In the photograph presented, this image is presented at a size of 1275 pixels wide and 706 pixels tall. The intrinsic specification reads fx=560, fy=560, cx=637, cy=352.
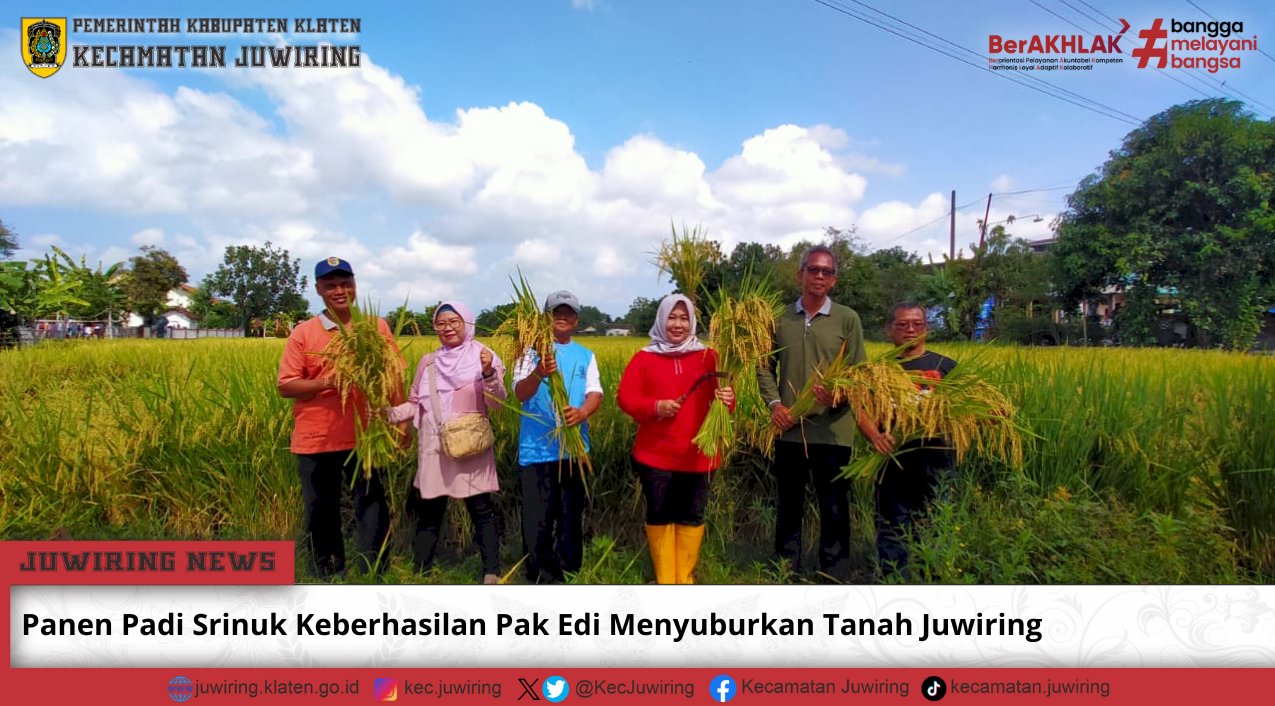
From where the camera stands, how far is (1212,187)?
14508 millimetres

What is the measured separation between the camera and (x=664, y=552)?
2.87 meters

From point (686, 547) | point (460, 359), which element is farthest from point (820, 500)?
point (460, 359)

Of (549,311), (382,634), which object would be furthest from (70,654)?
(549,311)

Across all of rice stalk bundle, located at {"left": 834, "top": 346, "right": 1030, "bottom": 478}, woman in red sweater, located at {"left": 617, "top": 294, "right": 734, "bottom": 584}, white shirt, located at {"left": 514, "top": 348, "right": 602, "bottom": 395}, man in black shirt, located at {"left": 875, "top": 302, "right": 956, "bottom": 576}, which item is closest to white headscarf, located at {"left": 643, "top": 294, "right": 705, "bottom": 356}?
woman in red sweater, located at {"left": 617, "top": 294, "right": 734, "bottom": 584}

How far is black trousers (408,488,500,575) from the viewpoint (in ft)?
9.95

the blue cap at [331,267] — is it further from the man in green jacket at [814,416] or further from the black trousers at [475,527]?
the man in green jacket at [814,416]
